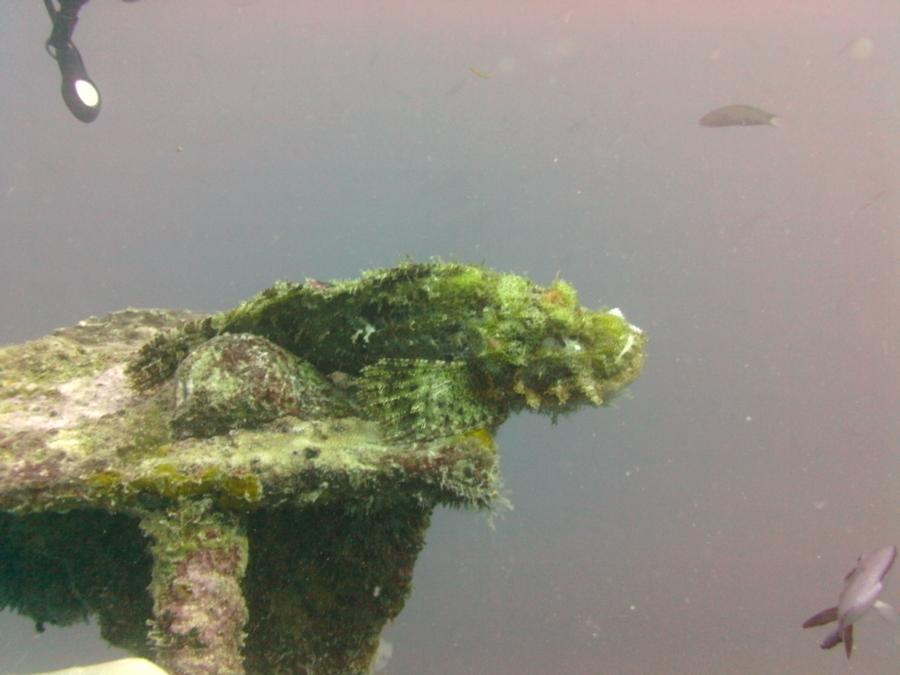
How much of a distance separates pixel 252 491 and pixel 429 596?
32.6 m

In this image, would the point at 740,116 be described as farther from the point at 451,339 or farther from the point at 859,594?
the point at 451,339

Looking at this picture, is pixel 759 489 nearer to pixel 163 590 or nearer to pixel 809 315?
pixel 809 315

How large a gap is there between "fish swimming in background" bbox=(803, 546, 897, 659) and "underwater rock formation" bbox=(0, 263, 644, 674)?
336 centimetres

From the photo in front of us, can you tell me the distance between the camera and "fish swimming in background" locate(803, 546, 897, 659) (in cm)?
540

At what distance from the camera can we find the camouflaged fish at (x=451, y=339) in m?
4.05

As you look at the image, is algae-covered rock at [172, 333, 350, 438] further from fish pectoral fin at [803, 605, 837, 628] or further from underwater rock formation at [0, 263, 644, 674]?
fish pectoral fin at [803, 605, 837, 628]

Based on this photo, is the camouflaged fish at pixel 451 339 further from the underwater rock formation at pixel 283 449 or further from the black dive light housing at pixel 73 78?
the black dive light housing at pixel 73 78

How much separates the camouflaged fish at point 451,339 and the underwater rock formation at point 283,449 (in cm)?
1

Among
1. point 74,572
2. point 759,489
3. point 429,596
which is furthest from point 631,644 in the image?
point 74,572

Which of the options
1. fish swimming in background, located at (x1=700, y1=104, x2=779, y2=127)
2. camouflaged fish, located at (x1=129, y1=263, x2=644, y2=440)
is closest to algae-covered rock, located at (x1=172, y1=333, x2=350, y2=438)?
camouflaged fish, located at (x1=129, y1=263, x2=644, y2=440)

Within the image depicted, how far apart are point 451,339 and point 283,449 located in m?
1.35

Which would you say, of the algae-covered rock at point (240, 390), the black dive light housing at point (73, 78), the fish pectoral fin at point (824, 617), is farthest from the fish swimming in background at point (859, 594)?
the black dive light housing at point (73, 78)

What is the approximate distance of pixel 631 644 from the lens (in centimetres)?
2683

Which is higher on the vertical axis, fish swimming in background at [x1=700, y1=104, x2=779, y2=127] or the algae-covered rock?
fish swimming in background at [x1=700, y1=104, x2=779, y2=127]
